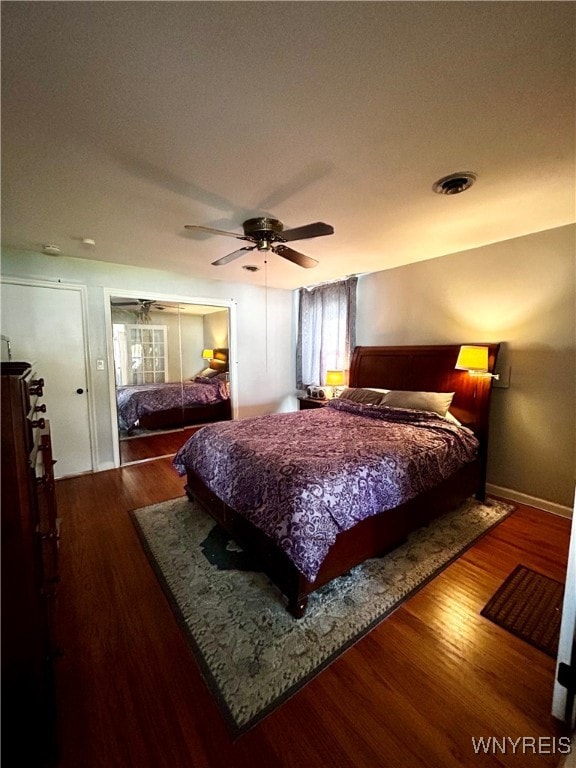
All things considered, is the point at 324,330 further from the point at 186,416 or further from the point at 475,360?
the point at 186,416

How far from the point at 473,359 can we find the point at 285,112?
2377 millimetres

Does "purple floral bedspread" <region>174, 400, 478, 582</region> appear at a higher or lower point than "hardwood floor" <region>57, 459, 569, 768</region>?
higher

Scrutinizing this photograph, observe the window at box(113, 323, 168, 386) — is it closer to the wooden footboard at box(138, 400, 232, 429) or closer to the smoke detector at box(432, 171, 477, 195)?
the wooden footboard at box(138, 400, 232, 429)

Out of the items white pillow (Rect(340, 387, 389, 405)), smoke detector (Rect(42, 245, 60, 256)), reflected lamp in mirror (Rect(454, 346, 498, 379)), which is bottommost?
white pillow (Rect(340, 387, 389, 405))

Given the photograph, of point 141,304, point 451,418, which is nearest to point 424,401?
point 451,418

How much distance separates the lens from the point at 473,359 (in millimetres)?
2695

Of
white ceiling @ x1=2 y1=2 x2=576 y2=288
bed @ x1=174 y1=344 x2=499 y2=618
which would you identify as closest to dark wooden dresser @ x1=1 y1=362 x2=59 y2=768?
bed @ x1=174 y1=344 x2=499 y2=618

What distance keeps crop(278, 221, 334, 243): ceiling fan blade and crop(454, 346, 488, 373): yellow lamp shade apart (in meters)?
1.70

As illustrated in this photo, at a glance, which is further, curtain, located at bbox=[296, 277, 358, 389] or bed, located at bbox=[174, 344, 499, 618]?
curtain, located at bbox=[296, 277, 358, 389]

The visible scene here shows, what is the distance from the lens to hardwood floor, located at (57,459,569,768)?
1073 millimetres

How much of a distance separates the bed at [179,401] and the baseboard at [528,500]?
3.43 meters

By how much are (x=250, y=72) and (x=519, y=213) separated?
219cm

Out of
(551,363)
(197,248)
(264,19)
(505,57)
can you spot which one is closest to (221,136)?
(264,19)

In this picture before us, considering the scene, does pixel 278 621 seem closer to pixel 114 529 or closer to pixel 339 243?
pixel 114 529
